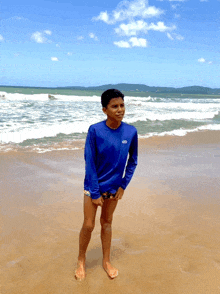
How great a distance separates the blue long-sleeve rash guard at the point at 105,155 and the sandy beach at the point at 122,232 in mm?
939

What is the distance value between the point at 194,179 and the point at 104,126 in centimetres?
369

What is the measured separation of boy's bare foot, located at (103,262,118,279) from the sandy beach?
0.05 m

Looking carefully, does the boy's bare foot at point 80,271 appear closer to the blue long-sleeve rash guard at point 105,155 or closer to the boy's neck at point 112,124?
the blue long-sleeve rash guard at point 105,155

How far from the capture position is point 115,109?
239cm

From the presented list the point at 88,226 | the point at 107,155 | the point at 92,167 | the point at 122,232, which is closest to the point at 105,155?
the point at 107,155

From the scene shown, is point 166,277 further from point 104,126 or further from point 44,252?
point 104,126

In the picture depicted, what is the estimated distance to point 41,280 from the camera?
257 centimetres

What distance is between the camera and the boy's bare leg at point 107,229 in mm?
2609

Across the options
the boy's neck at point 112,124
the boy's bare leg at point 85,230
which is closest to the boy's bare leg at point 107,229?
the boy's bare leg at point 85,230

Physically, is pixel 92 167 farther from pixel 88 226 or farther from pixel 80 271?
pixel 80 271

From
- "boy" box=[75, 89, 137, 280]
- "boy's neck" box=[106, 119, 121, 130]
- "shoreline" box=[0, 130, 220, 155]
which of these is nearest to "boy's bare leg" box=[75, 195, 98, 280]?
"boy" box=[75, 89, 137, 280]

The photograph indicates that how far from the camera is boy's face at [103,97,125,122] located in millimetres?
2377

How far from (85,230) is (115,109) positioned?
3.90 feet

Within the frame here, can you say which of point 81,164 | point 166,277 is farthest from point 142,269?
point 81,164
